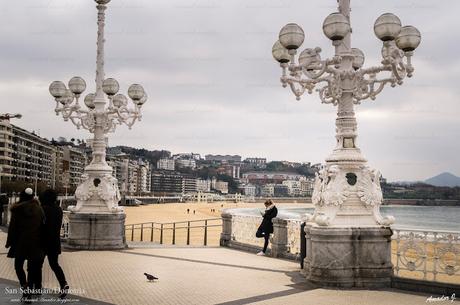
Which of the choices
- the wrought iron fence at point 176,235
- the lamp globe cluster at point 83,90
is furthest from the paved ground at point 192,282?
the wrought iron fence at point 176,235

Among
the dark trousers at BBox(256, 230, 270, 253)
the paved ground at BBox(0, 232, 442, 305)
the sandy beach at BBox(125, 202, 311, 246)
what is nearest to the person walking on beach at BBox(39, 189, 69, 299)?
the paved ground at BBox(0, 232, 442, 305)

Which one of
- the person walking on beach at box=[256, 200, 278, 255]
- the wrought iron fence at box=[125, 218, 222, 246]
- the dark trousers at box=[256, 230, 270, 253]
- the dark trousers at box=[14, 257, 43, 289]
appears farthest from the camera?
the wrought iron fence at box=[125, 218, 222, 246]

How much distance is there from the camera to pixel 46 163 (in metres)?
126

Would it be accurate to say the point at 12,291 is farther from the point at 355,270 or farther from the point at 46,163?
the point at 46,163

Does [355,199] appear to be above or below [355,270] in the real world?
above

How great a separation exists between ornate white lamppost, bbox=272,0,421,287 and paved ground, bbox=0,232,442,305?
544 mm

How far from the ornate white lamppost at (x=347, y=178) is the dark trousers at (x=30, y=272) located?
4771mm

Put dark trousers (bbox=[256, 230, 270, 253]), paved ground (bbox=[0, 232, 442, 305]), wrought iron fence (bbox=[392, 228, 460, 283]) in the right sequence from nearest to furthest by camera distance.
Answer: paved ground (bbox=[0, 232, 442, 305]) → wrought iron fence (bbox=[392, 228, 460, 283]) → dark trousers (bbox=[256, 230, 270, 253])

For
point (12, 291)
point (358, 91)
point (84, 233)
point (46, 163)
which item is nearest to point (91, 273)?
point (12, 291)

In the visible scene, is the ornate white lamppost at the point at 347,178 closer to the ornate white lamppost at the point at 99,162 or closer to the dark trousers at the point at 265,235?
the dark trousers at the point at 265,235

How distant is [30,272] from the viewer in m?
7.65

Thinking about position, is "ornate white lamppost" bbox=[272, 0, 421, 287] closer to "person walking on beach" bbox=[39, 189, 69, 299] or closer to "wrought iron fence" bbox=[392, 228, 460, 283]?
"wrought iron fence" bbox=[392, 228, 460, 283]

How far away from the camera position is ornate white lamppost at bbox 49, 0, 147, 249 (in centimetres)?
1453

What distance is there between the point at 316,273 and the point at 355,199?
1572 millimetres
